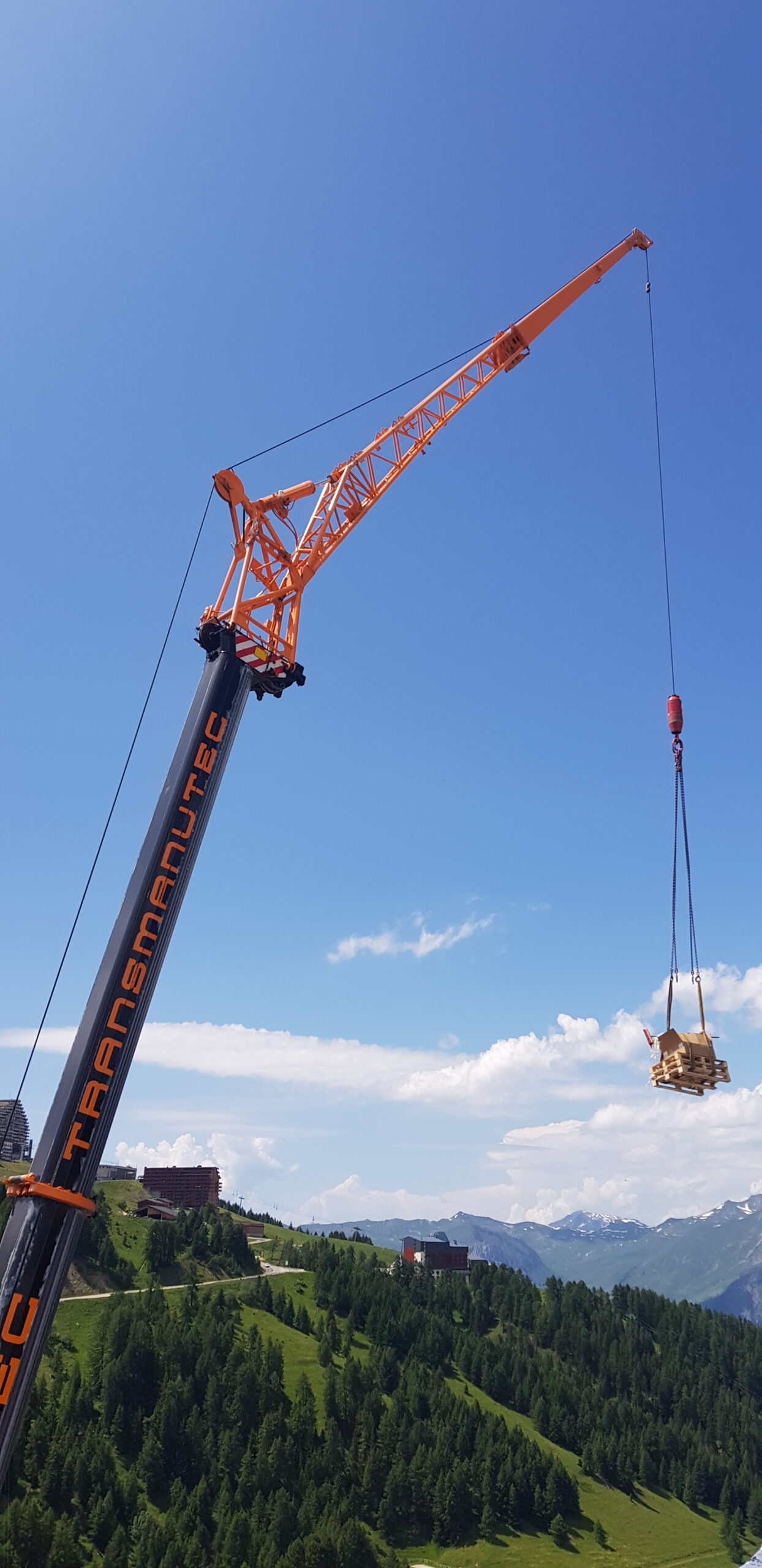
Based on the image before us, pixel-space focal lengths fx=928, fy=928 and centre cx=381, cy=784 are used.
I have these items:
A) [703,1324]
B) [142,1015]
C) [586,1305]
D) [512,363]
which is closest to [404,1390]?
[586,1305]

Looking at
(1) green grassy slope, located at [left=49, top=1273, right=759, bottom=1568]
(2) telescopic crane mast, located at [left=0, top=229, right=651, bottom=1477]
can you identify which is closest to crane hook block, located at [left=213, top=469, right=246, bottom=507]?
(2) telescopic crane mast, located at [left=0, top=229, right=651, bottom=1477]

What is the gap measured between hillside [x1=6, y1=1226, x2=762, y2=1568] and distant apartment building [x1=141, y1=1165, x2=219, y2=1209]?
81.8 ft

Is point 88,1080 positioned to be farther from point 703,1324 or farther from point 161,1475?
point 703,1324

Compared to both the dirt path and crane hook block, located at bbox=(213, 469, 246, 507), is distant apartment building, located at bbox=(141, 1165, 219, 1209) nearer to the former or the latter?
the dirt path

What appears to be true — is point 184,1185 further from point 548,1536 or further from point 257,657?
point 257,657

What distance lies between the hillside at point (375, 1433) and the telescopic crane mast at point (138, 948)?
6382 cm

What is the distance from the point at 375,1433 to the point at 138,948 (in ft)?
333

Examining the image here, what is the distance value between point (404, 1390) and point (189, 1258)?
123 feet

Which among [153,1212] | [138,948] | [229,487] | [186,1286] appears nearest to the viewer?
[138,948]

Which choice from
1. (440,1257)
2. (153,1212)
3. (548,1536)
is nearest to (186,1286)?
(153,1212)

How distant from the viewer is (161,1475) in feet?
299

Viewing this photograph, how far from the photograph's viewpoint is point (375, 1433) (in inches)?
4176

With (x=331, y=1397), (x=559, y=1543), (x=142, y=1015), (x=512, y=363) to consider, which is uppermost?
(x=512, y=363)

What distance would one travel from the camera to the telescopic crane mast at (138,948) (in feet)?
89.7
